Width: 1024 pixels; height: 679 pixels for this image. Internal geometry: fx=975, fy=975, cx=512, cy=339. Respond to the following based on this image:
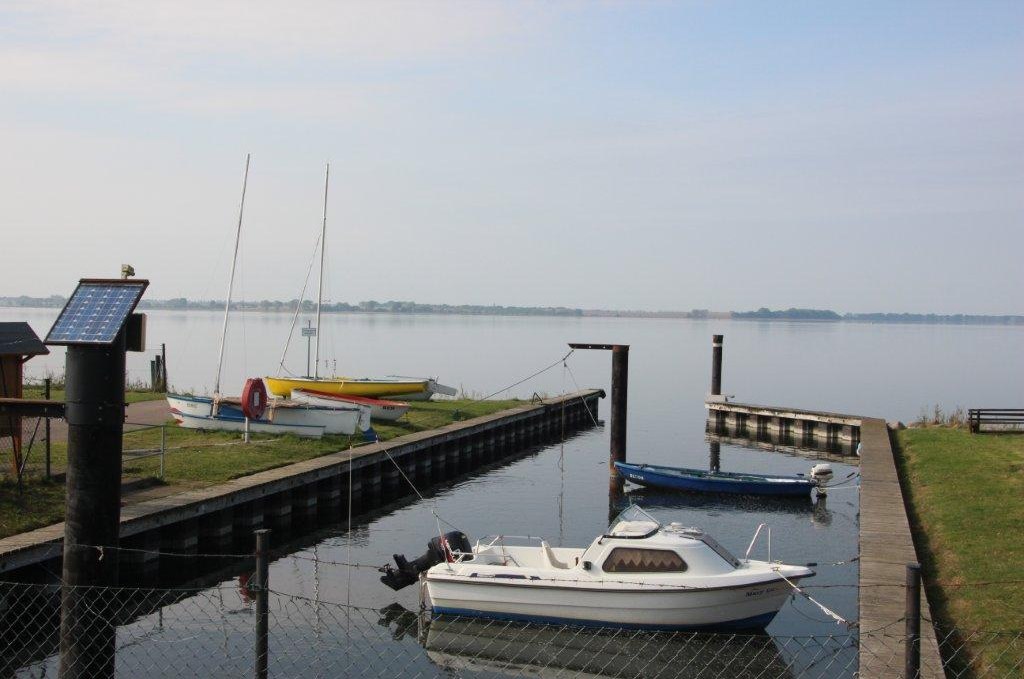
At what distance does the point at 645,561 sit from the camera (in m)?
18.0

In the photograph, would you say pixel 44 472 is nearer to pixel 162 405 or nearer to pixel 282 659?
pixel 282 659

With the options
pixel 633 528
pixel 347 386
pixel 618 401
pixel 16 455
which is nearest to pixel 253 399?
pixel 16 455

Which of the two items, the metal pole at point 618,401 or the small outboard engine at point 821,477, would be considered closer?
the small outboard engine at point 821,477

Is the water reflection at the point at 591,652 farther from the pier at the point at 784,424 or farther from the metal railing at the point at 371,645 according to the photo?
the pier at the point at 784,424

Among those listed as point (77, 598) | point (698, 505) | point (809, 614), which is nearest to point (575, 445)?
point (698, 505)

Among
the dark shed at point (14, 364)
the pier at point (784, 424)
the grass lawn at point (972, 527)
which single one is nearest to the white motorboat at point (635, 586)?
the grass lawn at point (972, 527)

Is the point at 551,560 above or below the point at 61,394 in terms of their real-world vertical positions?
below

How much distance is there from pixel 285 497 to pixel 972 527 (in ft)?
52.6

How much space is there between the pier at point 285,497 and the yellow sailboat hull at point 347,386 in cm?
531

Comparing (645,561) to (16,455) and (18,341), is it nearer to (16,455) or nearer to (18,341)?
(16,455)

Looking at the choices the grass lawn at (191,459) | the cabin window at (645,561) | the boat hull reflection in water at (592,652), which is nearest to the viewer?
the boat hull reflection in water at (592,652)

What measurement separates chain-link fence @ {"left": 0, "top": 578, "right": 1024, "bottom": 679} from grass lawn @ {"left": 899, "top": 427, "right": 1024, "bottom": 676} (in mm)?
1963

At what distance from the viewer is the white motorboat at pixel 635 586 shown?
699 inches

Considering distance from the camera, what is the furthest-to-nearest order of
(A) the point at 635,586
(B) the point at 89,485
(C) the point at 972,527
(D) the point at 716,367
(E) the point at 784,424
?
(D) the point at 716,367 < (E) the point at 784,424 < (C) the point at 972,527 < (A) the point at 635,586 < (B) the point at 89,485
